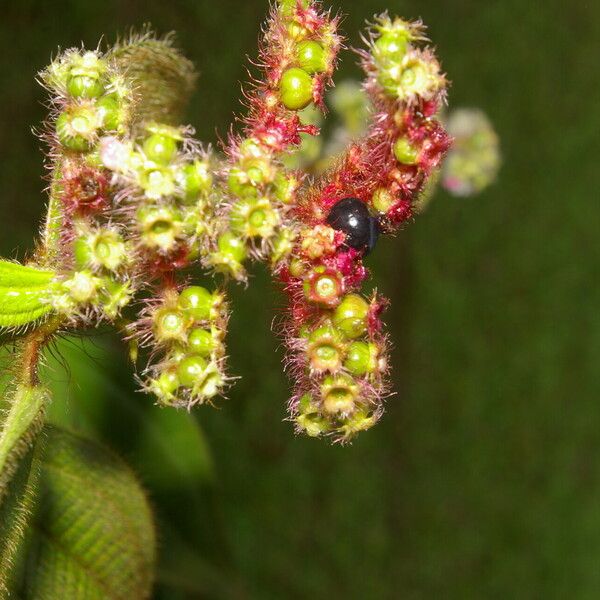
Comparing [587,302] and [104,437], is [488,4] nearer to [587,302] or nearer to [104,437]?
[587,302]

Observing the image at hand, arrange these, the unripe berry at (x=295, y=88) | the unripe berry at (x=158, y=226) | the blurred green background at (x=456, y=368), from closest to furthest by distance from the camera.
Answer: the unripe berry at (x=158, y=226), the unripe berry at (x=295, y=88), the blurred green background at (x=456, y=368)

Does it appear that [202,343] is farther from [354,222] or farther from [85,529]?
[85,529]

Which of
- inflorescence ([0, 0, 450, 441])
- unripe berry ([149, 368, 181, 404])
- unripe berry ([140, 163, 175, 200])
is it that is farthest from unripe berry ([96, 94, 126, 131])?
unripe berry ([149, 368, 181, 404])

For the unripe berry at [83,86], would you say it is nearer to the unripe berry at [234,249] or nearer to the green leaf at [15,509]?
the unripe berry at [234,249]

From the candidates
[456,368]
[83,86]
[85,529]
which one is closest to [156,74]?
[83,86]

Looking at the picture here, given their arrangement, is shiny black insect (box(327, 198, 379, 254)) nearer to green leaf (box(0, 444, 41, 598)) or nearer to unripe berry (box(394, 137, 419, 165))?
unripe berry (box(394, 137, 419, 165))

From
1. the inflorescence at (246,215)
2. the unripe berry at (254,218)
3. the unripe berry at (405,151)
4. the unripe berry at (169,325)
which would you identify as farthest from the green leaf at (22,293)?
the unripe berry at (405,151)
